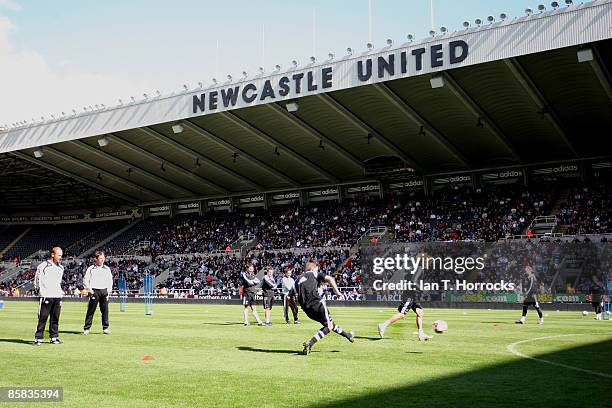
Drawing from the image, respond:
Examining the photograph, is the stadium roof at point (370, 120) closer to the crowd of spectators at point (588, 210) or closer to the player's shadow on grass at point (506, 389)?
the crowd of spectators at point (588, 210)

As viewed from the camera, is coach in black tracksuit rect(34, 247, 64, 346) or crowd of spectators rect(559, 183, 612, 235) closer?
coach in black tracksuit rect(34, 247, 64, 346)

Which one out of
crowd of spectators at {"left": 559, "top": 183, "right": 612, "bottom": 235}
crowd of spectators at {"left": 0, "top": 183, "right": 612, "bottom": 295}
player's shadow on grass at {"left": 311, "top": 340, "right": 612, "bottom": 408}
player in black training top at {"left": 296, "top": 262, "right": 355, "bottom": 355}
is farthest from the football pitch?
crowd of spectators at {"left": 559, "top": 183, "right": 612, "bottom": 235}

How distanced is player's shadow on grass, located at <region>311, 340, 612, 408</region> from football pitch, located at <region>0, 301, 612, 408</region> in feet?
0.05

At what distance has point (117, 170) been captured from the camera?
62.3m

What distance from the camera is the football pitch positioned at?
8.83 metres

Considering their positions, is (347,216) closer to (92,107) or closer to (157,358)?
(92,107)

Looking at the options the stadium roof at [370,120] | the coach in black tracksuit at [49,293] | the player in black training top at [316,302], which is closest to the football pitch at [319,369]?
the coach in black tracksuit at [49,293]

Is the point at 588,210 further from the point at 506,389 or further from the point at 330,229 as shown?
the point at 506,389

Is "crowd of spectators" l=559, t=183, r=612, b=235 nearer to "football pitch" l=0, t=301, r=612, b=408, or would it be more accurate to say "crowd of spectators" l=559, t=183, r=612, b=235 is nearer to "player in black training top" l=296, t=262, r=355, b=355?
"football pitch" l=0, t=301, r=612, b=408

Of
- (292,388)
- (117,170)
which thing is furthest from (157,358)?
(117,170)

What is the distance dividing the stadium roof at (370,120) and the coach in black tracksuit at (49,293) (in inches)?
995

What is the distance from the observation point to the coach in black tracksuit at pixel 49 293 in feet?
51.1

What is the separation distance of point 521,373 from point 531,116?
3372 centimetres

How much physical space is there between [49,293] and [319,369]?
7.42 meters
